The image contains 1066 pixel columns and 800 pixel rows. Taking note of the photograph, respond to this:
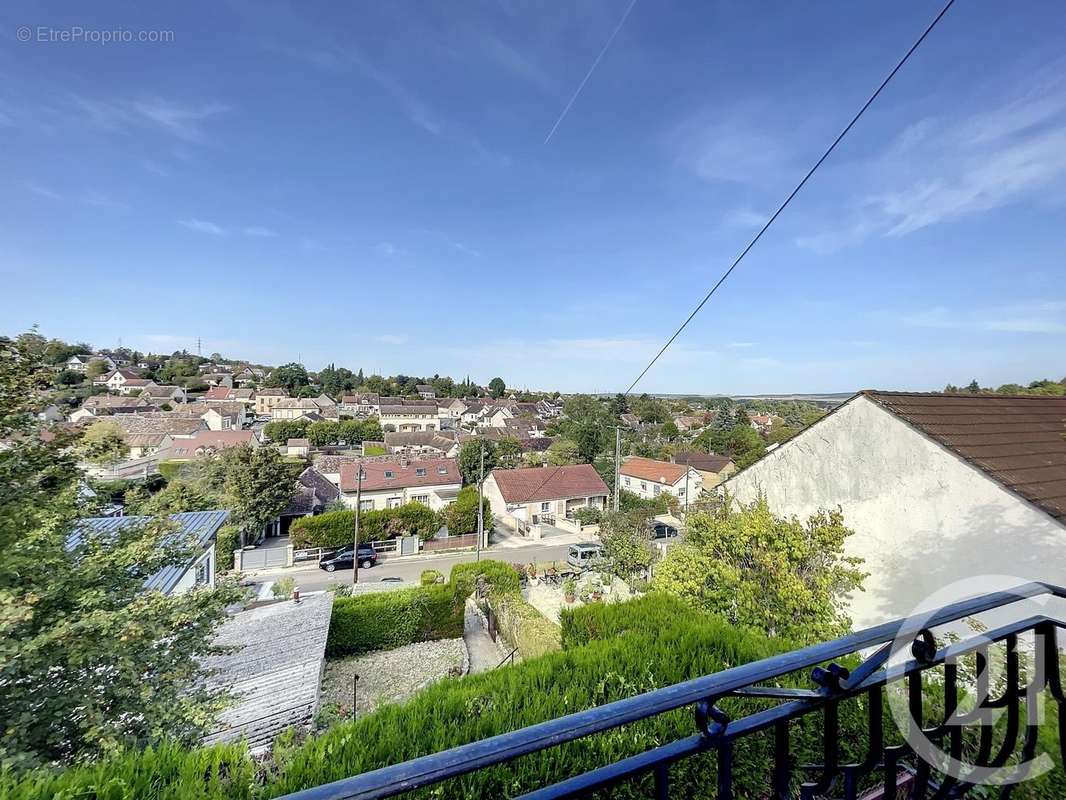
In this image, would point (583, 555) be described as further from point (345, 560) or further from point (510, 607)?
point (345, 560)

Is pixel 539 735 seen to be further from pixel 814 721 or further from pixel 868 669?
pixel 814 721

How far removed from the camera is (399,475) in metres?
30.4

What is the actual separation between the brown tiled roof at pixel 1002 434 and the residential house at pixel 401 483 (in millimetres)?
25512

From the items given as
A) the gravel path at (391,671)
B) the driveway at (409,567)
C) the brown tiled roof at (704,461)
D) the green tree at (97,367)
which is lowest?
the driveway at (409,567)

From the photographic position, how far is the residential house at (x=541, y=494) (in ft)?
103

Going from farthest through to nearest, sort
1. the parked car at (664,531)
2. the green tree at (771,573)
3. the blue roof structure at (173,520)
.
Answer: the parked car at (664,531), the green tree at (771,573), the blue roof structure at (173,520)

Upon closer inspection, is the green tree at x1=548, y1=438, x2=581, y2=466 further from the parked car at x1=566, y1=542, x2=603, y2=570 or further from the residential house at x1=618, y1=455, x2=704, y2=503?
the parked car at x1=566, y1=542, x2=603, y2=570

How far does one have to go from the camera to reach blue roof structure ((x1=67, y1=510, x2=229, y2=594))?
219 inches

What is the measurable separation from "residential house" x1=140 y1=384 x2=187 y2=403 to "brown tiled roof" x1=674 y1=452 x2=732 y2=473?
7235 centimetres

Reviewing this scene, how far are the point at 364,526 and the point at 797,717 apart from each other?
1011 inches

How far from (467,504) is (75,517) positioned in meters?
23.1

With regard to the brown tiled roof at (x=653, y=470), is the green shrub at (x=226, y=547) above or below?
below

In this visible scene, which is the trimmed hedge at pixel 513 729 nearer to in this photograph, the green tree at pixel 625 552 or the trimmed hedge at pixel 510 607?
the trimmed hedge at pixel 510 607

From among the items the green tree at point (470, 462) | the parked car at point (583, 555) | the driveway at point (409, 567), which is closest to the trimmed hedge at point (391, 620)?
the driveway at point (409, 567)
